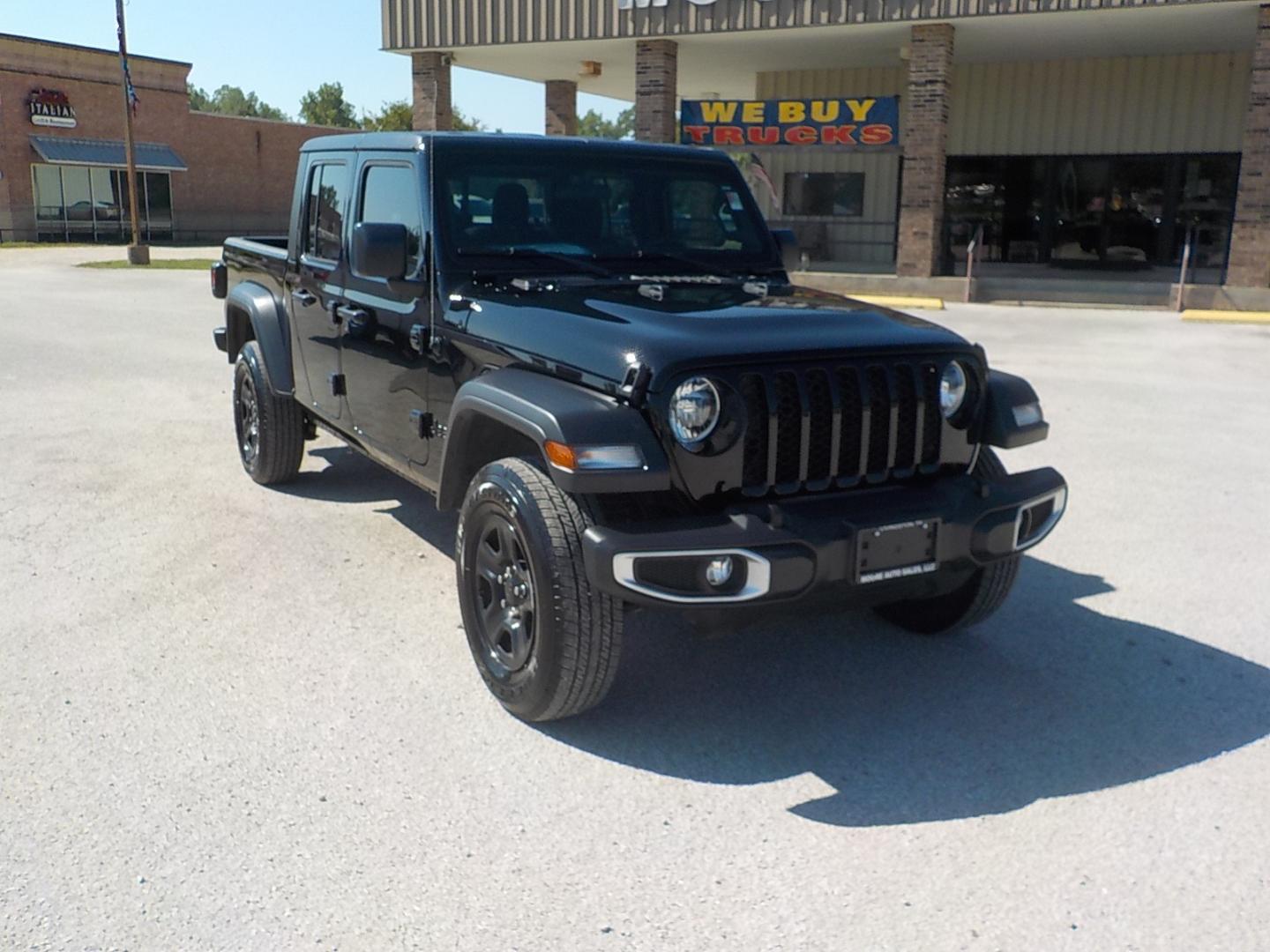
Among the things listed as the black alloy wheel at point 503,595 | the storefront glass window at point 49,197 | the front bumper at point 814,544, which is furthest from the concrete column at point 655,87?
the storefront glass window at point 49,197

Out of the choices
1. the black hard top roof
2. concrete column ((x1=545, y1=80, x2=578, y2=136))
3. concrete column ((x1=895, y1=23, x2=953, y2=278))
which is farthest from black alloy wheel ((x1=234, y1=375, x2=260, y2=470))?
concrete column ((x1=545, y1=80, x2=578, y2=136))

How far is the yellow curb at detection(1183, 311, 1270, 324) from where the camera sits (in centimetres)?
1739

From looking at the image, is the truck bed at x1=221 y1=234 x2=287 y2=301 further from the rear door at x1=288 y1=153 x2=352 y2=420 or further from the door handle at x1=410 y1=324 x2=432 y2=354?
the door handle at x1=410 y1=324 x2=432 y2=354

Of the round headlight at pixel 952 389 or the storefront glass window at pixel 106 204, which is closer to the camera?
the round headlight at pixel 952 389

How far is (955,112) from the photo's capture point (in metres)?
25.4

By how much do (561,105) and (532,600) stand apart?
81.2 ft

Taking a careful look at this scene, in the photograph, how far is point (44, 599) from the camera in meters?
5.14

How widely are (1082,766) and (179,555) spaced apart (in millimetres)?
4114

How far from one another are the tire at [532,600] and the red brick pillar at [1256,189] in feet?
58.5

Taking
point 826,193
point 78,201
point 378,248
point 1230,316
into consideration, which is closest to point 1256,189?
point 1230,316

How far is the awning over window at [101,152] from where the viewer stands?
3928cm

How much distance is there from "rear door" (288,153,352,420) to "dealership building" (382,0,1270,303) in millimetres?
15879

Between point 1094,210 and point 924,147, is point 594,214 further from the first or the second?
point 1094,210

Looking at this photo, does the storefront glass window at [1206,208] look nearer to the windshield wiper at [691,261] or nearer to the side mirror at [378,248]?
the windshield wiper at [691,261]
